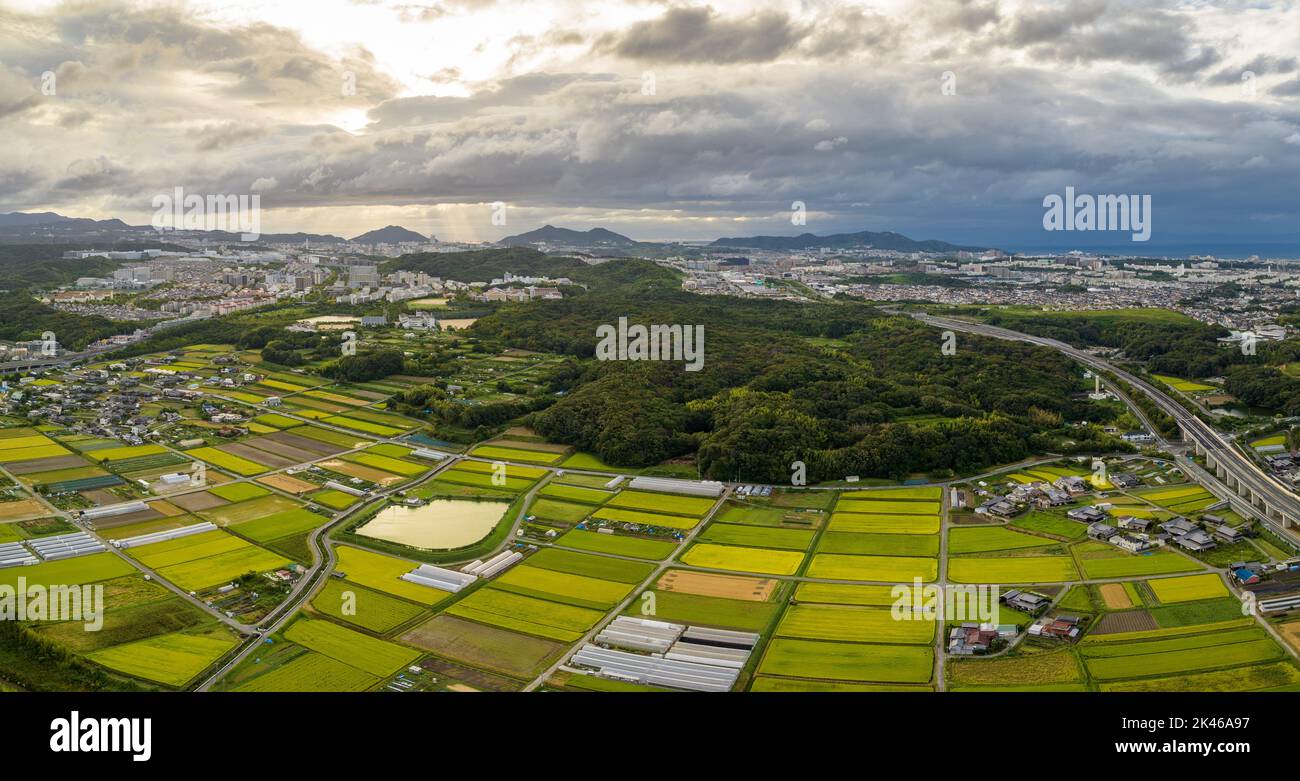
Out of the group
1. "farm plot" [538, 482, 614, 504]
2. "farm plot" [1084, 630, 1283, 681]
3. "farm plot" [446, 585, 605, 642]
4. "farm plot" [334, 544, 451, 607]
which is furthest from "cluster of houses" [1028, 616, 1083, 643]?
"farm plot" [538, 482, 614, 504]

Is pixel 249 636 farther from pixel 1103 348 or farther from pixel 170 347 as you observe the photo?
pixel 1103 348

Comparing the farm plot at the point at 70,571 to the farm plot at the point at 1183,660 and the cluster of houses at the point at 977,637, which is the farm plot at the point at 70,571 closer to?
the cluster of houses at the point at 977,637

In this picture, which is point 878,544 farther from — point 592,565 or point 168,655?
point 168,655

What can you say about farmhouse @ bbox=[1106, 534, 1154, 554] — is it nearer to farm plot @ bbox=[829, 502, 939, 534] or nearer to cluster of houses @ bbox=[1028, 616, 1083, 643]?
farm plot @ bbox=[829, 502, 939, 534]

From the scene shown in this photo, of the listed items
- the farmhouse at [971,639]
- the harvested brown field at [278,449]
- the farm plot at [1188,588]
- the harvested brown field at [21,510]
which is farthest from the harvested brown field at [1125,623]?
the harvested brown field at [21,510]

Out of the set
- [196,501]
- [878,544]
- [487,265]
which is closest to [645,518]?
[878,544]

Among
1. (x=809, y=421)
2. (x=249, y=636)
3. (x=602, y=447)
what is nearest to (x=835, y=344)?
(x=809, y=421)
